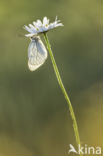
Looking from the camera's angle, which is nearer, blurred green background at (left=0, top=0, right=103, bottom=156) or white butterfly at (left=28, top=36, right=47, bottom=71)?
white butterfly at (left=28, top=36, right=47, bottom=71)

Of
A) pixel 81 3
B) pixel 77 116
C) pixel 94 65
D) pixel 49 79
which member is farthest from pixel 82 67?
pixel 81 3

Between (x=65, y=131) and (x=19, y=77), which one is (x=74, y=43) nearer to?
(x=19, y=77)

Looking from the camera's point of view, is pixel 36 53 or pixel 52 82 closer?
pixel 36 53

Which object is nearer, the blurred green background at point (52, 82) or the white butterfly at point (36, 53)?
the white butterfly at point (36, 53)
